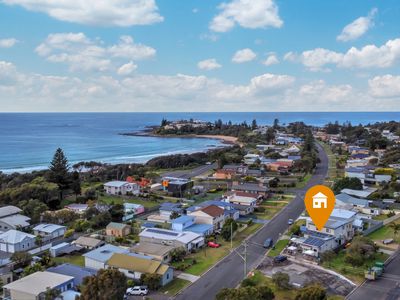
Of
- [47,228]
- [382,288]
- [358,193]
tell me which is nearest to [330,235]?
[382,288]

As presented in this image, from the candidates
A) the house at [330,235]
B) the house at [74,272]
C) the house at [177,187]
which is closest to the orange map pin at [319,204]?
the house at [330,235]

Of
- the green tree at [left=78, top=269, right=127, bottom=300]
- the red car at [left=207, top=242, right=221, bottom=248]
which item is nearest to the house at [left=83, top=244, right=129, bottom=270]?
the green tree at [left=78, top=269, right=127, bottom=300]

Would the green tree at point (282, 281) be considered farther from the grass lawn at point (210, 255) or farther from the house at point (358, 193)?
the house at point (358, 193)

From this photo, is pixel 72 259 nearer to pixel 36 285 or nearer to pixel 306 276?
pixel 36 285

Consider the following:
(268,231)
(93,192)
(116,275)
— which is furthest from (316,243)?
(93,192)

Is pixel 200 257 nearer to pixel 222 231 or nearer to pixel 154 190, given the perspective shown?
pixel 222 231

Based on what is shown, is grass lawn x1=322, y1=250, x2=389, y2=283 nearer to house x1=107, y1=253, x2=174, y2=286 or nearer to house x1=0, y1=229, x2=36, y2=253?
house x1=107, y1=253, x2=174, y2=286
